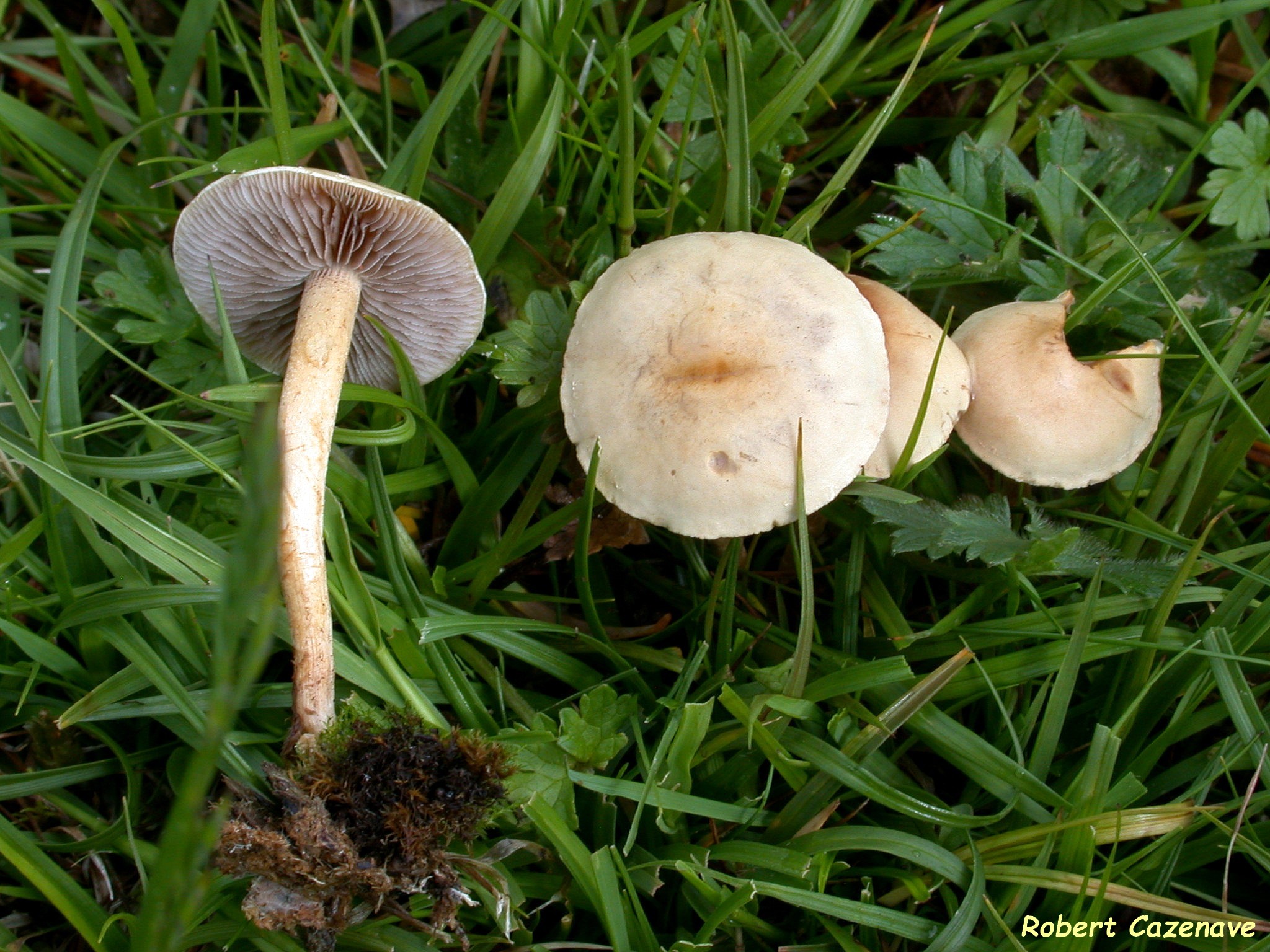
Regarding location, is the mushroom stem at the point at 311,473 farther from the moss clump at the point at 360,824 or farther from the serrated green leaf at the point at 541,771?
the serrated green leaf at the point at 541,771

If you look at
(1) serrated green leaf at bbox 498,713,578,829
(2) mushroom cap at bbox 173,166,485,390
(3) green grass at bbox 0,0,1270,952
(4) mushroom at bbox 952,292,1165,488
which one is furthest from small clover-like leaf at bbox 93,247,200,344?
(4) mushroom at bbox 952,292,1165,488

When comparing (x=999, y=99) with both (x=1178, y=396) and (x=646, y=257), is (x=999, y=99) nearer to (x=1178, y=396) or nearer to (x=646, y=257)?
(x=1178, y=396)

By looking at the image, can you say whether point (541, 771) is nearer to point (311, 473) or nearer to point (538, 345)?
point (311, 473)

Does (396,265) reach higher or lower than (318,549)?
higher

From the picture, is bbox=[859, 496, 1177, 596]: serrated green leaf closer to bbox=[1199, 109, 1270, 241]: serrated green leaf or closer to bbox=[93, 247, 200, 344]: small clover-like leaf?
bbox=[1199, 109, 1270, 241]: serrated green leaf

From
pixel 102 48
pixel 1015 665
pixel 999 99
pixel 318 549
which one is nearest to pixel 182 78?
pixel 102 48
